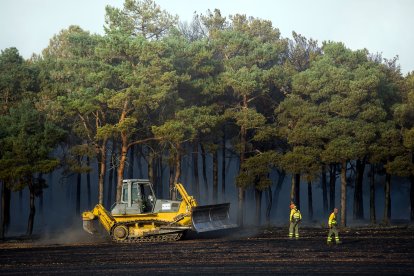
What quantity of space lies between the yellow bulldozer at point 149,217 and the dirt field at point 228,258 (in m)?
1.24

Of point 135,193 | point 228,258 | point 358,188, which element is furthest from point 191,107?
point 228,258

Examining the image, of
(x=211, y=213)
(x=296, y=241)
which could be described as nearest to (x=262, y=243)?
(x=296, y=241)

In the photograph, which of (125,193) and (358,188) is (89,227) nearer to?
(125,193)

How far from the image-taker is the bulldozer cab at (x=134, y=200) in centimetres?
3662

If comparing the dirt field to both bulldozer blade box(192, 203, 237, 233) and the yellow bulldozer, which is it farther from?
bulldozer blade box(192, 203, 237, 233)

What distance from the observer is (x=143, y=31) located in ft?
176

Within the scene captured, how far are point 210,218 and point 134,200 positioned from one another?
4.17 metres

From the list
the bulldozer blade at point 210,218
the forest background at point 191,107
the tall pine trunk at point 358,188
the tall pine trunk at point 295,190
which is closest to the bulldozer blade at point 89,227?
the bulldozer blade at point 210,218

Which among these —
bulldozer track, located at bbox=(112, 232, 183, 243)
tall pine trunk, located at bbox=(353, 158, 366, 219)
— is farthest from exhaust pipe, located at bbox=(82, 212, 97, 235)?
tall pine trunk, located at bbox=(353, 158, 366, 219)

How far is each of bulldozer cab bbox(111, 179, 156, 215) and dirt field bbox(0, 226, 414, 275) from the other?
2.22 meters

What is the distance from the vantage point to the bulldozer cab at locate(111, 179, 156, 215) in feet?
120

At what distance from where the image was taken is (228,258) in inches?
1017

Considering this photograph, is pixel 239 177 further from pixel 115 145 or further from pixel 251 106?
pixel 115 145

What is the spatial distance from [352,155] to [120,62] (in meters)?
18.1
